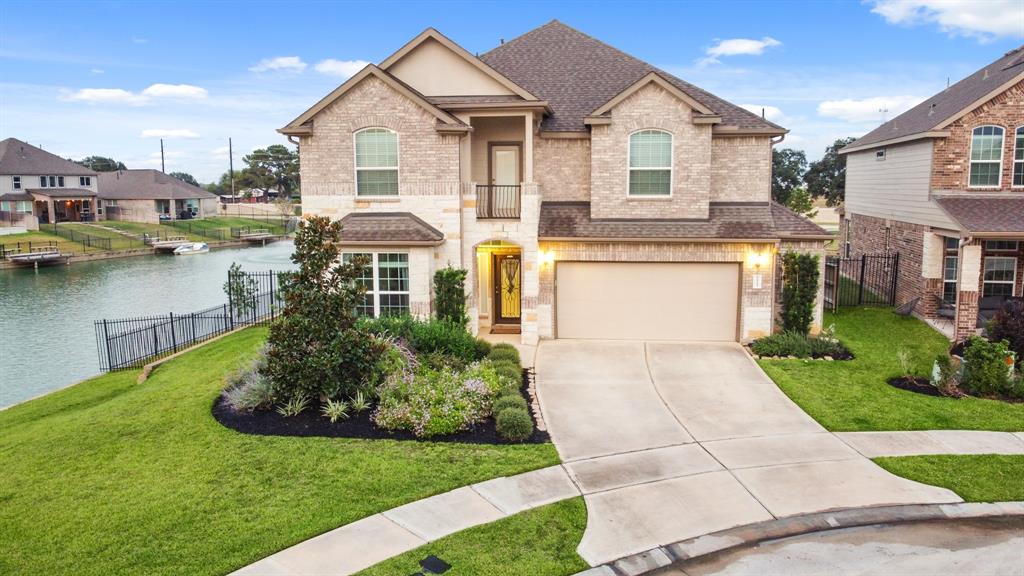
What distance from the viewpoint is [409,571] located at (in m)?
7.44

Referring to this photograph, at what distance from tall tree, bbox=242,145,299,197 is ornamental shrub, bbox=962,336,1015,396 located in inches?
4117

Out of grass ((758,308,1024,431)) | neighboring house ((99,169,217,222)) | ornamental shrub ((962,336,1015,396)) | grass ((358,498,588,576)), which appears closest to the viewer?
grass ((358,498,588,576))

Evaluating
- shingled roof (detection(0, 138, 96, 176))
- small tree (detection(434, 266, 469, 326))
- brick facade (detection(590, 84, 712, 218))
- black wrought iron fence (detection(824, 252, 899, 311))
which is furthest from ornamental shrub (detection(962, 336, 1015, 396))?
shingled roof (detection(0, 138, 96, 176))

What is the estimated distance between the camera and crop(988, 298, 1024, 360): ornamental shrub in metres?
14.2

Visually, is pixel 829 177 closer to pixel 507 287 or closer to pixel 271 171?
pixel 507 287

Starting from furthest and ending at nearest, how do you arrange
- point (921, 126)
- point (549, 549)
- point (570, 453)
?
1. point (921, 126)
2. point (570, 453)
3. point (549, 549)

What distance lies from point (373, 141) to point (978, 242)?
49.9ft

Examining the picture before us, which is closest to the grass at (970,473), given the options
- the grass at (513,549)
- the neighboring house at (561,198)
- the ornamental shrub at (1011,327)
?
the ornamental shrub at (1011,327)

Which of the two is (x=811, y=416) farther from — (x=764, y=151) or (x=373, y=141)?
(x=373, y=141)

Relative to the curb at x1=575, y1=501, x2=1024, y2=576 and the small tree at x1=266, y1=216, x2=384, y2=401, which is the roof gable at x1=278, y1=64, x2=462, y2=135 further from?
the curb at x1=575, y1=501, x2=1024, y2=576

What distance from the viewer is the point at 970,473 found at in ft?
32.6

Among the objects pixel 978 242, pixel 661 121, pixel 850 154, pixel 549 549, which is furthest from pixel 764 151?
pixel 549 549

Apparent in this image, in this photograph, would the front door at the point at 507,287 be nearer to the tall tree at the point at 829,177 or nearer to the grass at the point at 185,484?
the grass at the point at 185,484

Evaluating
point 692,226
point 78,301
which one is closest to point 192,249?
point 78,301
